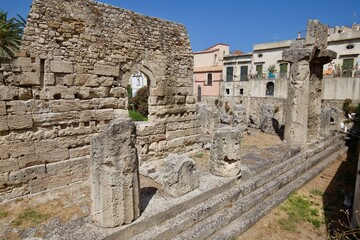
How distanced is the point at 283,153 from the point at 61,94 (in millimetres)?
6577

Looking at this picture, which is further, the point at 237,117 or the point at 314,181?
the point at 237,117

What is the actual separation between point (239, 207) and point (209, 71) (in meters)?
27.9

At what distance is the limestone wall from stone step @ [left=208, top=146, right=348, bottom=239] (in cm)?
352

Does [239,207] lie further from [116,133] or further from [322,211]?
[116,133]

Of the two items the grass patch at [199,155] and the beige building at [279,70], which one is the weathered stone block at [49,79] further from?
the beige building at [279,70]

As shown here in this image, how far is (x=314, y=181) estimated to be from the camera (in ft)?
22.5

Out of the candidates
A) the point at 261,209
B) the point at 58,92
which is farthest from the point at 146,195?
the point at 58,92

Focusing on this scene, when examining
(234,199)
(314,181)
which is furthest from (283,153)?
(234,199)

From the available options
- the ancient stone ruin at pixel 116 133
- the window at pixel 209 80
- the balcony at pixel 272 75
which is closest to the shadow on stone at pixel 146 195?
the ancient stone ruin at pixel 116 133

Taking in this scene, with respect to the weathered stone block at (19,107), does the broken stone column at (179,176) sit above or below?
below

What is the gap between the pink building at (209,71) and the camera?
3058 cm

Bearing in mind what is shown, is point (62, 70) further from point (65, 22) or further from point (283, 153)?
point (283, 153)

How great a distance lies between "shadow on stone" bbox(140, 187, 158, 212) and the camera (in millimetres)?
4176

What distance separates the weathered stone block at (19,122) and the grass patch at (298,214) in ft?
18.9
